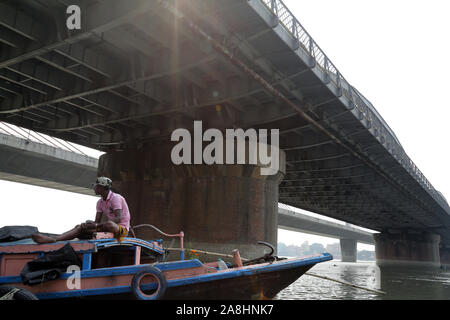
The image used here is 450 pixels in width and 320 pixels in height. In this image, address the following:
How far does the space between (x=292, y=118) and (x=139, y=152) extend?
979 centimetres

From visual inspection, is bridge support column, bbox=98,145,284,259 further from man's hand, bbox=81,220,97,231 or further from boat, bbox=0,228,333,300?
man's hand, bbox=81,220,97,231

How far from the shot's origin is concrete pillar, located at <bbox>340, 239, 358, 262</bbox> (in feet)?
391

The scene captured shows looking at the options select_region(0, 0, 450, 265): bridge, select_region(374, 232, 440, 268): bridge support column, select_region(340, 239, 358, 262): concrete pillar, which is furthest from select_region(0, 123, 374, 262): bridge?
select_region(340, 239, 358, 262): concrete pillar

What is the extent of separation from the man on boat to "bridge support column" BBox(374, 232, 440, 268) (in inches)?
3184

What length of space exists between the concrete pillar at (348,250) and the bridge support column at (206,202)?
351ft

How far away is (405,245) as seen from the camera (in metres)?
81.1

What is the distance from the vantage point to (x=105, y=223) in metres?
7.77

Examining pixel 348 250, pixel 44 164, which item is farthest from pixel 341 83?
pixel 348 250

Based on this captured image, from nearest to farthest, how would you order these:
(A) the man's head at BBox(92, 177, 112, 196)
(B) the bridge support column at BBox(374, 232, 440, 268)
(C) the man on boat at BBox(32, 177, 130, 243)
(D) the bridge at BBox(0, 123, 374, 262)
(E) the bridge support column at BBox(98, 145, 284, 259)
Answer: (C) the man on boat at BBox(32, 177, 130, 243) → (A) the man's head at BBox(92, 177, 112, 196) → (E) the bridge support column at BBox(98, 145, 284, 259) → (D) the bridge at BBox(0, 123, 374, 262) → (B) the bridge support column at BBox(374, 232, 440, 268)

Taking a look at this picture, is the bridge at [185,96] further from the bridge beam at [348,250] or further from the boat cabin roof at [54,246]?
the bridge beam at [348,250]

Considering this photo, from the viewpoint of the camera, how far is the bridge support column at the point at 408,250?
7569cm

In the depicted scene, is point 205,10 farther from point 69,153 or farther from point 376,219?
point 376,219

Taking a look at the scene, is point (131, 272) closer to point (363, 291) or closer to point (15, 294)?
point (15, 294)

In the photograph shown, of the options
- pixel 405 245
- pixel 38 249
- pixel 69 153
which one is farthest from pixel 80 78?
pixel 405 245
